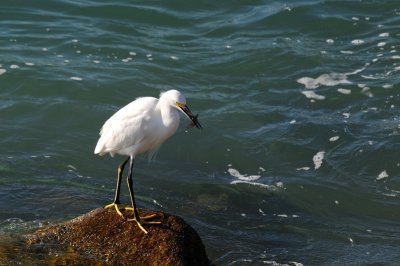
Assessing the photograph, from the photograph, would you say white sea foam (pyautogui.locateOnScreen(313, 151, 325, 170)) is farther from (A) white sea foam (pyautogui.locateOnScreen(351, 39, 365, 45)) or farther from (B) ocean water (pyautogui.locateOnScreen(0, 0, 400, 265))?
(A) white sea foam (pyautogui.locateOnScreen(351, 39, 365, 45))

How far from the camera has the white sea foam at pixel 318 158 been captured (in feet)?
32.0

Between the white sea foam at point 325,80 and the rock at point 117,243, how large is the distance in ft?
21.1

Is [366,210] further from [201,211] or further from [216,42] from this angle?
[216,42]

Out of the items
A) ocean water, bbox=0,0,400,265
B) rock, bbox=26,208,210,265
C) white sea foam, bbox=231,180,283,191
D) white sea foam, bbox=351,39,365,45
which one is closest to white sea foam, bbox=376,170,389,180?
ocean water, bbox=0,0,400,265

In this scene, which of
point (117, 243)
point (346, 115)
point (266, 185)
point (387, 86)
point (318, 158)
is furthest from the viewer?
point (387, 86)

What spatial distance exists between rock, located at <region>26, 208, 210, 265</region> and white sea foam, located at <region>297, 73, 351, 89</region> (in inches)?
254

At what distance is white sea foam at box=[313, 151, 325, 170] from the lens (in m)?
9.74

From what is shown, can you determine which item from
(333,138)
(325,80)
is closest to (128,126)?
(333,138)

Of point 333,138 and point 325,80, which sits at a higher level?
point 325,80

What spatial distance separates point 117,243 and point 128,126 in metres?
1.07

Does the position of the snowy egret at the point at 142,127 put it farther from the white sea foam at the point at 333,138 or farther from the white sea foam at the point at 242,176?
the white sea foam at the point at 333,138

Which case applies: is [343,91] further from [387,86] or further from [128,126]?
Result: [128,126]

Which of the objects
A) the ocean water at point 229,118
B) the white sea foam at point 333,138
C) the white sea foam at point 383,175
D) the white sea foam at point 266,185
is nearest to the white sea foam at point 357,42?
the ocean water at point 229,118

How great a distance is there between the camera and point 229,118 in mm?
11133
